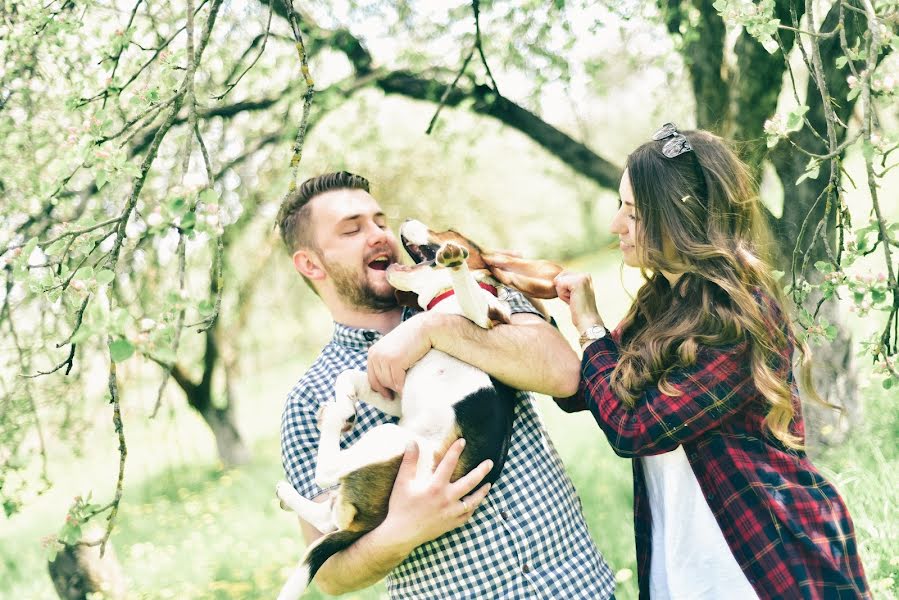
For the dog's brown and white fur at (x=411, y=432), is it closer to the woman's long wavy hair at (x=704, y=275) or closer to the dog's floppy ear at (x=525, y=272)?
the dog's floppy ear at (x=525, y=272)

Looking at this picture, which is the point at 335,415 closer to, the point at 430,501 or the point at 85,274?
the point at 430,501

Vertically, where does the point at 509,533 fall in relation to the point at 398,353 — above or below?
below

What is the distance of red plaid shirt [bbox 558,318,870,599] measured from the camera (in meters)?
2.19

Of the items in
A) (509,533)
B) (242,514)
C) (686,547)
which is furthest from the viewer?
(242,514)

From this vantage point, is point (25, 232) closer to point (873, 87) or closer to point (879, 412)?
point (873, 87)

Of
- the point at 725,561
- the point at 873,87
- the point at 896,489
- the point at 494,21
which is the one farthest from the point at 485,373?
the point at 494,21

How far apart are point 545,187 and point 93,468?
13.7 metres

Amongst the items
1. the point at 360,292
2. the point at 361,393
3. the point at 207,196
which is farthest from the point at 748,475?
the point at 207,196

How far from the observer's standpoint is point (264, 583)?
19.5ft

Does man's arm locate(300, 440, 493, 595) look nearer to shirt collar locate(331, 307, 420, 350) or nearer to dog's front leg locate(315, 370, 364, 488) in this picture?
dog's front leg locate(315, 370, 364, 488)

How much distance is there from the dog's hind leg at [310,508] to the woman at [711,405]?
0.89 m

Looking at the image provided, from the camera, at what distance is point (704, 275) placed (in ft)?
7.65

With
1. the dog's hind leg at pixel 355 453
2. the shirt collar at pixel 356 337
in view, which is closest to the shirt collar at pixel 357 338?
the shirt collar at pixel 356 337

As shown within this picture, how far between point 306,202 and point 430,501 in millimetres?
1384
